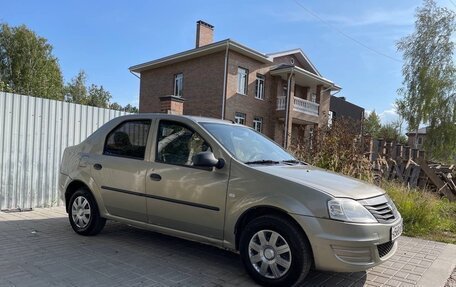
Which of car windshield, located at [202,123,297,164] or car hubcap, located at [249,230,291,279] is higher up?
car windshield, located at [202,123,297,164]

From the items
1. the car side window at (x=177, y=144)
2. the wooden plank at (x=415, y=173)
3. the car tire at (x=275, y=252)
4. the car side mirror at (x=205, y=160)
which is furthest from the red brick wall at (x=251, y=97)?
the car tire at (x=275, y=252)

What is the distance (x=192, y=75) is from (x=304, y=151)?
1707 cm

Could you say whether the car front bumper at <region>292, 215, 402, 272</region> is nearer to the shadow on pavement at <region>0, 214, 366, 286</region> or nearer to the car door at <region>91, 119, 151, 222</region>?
A: the shadow on pavement at <region>0, 214, 366, 286</region>

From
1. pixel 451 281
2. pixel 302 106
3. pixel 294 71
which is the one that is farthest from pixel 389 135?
pixel 451 281

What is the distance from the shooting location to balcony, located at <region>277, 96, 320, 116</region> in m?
27.4

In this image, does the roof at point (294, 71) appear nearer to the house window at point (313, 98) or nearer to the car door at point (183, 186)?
the house window at point (313, 98)

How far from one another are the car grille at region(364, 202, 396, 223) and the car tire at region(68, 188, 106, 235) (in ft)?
12.1

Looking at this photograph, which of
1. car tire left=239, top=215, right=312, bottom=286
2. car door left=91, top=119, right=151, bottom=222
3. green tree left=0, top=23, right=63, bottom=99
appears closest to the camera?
car tire left=239, top=215, right=312, bottom=286

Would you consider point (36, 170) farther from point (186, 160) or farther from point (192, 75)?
point (192, 75)

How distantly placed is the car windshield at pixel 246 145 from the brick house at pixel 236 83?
1732 centimetres

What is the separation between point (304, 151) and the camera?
9922 millimetres

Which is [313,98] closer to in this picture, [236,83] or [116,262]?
[236,83]

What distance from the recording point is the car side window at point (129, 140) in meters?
5.30

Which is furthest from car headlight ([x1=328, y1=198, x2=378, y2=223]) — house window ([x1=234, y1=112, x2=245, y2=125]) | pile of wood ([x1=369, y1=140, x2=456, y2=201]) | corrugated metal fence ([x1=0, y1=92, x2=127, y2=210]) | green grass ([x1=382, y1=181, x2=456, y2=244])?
house window ([x1=234, y1=112, x2=245, y2=125])
